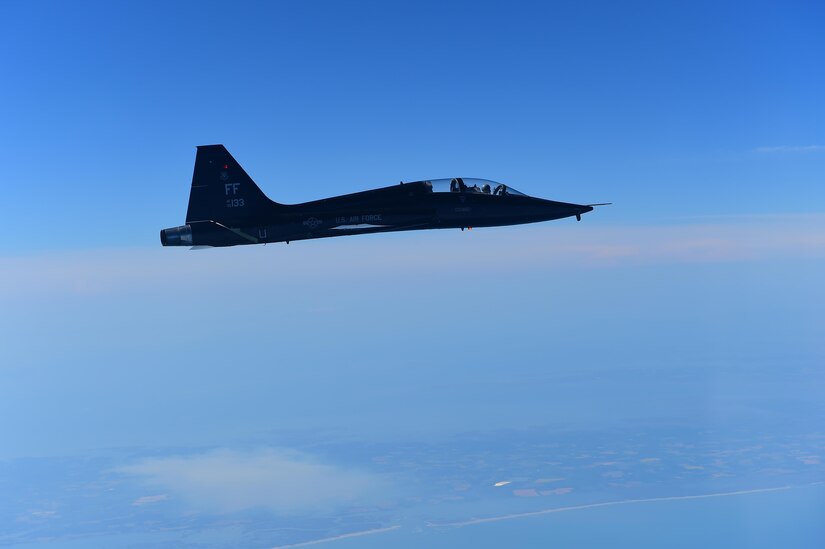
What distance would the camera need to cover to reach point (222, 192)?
1566 inches

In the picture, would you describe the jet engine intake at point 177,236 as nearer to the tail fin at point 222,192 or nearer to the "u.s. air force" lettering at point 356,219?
the tail fin at point 222,192

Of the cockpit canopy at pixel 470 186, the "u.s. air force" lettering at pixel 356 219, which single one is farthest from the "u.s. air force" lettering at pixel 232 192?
the cockpit canopy at pixel 470 186

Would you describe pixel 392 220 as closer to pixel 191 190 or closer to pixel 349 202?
pixel 349 202

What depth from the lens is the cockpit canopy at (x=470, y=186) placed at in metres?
40.3

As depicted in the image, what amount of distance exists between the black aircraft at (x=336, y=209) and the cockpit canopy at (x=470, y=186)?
0.06m

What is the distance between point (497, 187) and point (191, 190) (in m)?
→ 19.2

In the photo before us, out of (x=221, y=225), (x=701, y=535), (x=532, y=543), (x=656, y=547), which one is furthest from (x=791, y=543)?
(x=221, y=225)

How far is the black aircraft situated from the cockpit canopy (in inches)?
2.5

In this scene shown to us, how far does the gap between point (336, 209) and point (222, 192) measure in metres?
7.26

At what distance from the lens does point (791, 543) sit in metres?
188

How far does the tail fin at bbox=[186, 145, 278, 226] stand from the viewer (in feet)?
129

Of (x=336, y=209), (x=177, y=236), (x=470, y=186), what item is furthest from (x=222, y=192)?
(x=470, y=186)

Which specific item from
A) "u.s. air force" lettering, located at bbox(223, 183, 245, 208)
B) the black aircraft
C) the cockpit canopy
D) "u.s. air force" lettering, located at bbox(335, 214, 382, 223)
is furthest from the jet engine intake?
the cockpit canopy

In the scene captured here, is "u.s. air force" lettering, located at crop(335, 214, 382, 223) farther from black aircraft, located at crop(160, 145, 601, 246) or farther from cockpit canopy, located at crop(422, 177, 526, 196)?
cockpit canopy, located at crop(422, 177, 526, 196)
